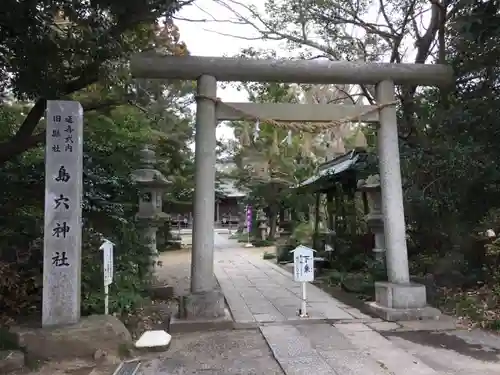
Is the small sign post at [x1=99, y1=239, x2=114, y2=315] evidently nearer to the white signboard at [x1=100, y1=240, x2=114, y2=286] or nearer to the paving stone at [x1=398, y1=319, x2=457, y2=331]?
the white signboard at [x1=100, y1=240, x2=114, y2=286]

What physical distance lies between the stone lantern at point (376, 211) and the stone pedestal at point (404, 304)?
285 centimetres

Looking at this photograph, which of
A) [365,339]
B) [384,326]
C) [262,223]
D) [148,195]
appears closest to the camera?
[365,339]

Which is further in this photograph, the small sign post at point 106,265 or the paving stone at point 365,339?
the small sign post at point 106,265

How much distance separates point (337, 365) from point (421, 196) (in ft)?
14.0

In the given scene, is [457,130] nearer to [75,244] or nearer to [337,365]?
[337,365]

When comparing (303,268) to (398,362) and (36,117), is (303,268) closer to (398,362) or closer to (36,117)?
(398,362)

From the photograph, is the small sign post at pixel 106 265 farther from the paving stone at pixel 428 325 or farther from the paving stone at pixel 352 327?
the paving stone at pixel 428 325

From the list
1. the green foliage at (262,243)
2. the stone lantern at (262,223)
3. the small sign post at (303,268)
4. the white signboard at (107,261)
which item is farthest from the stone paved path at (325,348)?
the stone lantern at (262,223)

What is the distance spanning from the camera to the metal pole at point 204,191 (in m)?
6.66

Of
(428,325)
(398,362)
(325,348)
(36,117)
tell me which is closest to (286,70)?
(36,117)

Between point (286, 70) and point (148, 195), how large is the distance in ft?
13.9

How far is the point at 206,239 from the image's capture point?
21.9ft

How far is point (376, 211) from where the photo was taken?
397 inches

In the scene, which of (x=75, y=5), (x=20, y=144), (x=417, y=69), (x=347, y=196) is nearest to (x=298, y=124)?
(x=417, y=69)
